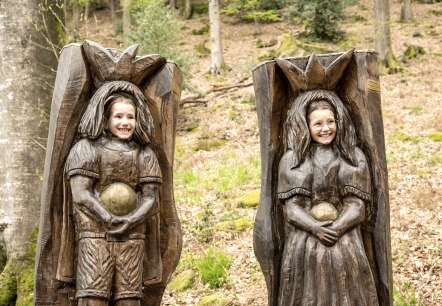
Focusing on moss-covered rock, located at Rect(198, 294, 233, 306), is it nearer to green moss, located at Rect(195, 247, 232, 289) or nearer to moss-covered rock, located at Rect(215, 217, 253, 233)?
green moss, located at Rect(195, 247, 232, 289)

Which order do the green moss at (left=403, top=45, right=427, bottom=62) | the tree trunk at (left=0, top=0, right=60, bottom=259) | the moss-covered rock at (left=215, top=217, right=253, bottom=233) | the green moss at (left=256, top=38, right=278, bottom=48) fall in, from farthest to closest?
the green moss at (left=256, top=38, right=278, bottom=48) → the green moss at (left=403, top=45, right=427, bottom=62) → the moss-covered rock at (left=215, top=217, right=253, bottom=233) → the tree trunk at (left=0, top=0, right=60, bottom=259)

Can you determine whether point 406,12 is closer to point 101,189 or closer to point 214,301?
point 214,301

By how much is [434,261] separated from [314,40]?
1386cm

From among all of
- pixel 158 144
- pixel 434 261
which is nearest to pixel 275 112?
pixel 158 144

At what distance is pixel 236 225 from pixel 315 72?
3.69 meters

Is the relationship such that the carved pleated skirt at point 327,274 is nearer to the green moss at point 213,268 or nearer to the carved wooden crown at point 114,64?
the carved wooden crown at point 114,64

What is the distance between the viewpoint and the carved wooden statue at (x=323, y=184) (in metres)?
3.53

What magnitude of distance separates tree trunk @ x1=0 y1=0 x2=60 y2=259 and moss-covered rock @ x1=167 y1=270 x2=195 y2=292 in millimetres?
1935

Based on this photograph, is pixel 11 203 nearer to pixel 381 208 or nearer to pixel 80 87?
pixel 80 87

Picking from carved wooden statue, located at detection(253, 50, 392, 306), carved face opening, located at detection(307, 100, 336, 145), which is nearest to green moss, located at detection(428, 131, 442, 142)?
carved wooden statue, located at detection(253, 50, 392, 306)

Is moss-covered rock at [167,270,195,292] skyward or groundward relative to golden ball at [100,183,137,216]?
groundward

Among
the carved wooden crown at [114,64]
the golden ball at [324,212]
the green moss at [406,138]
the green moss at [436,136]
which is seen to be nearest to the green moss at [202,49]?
the green moss at [406,138]

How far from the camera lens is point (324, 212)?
3.61 meters

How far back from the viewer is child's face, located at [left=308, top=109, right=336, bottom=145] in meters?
3.73
